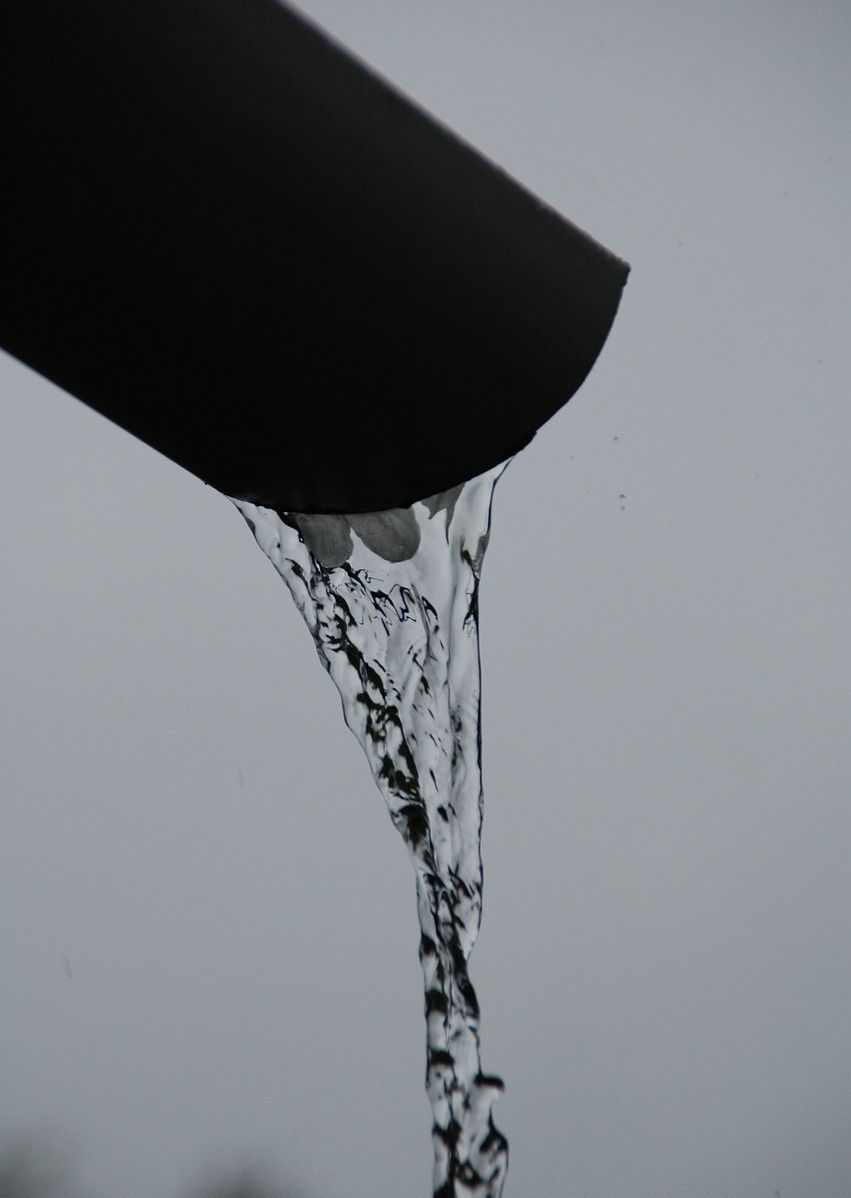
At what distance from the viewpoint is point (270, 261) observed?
0.20 m

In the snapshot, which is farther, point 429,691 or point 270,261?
point 429,691

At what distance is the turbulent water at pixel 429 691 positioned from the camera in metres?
0.41

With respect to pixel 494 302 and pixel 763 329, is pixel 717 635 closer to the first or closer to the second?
pixel 763 329

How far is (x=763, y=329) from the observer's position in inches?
41.5

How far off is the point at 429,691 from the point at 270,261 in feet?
0.95

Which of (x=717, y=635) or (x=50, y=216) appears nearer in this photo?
(x=50, y=216)

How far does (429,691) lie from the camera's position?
1.54 feet

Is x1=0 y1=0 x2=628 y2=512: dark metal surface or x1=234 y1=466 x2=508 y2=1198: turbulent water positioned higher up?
x1=0 y1=0 x2=628 y2=512: dark metal surface

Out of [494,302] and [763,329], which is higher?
[763,329]

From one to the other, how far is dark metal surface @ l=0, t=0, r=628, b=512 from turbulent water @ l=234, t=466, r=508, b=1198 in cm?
15

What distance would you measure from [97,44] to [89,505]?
82cm

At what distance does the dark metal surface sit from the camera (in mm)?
181

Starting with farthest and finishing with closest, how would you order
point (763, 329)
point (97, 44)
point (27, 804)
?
point (763, 329) → point (27, 804) → point (97, 44)

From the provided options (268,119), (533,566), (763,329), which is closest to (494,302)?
(268,119)
